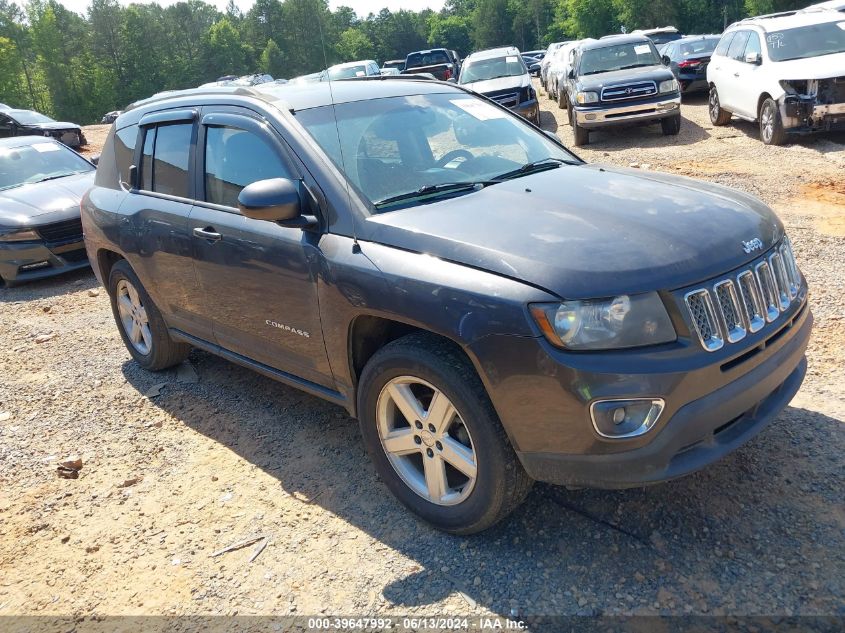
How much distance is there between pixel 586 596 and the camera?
273 centimetres

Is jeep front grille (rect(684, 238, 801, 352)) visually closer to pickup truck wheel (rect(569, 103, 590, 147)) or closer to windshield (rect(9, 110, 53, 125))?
pickup truck wheel (rect(569, 103, 590, 147))

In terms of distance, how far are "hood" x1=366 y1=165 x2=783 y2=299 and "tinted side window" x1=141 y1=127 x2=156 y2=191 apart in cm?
219

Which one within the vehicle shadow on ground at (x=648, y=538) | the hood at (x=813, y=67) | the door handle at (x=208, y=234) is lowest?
the vehicle shadow on ground at (x=648, y=538)

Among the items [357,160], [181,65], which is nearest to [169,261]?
[357,160]

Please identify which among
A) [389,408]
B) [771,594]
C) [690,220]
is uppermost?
[690,220]

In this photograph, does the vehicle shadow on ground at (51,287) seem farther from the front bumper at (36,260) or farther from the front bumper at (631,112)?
the front bumper at (631,112)

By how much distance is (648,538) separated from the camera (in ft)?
9.82

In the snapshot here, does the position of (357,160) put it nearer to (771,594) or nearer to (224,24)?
(771,594)

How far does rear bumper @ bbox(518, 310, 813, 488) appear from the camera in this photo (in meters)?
2.55

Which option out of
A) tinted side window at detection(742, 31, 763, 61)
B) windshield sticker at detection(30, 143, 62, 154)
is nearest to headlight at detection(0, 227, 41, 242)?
windshield sticker at detection(30, 143, 62, 154)

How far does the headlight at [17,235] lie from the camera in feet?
27.5

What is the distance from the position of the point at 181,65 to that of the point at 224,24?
10921mm

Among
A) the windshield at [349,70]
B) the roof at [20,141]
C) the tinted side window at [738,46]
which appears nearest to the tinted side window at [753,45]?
the tinted side window at [738,46]

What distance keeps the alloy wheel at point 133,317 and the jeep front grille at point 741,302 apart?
3.85m
